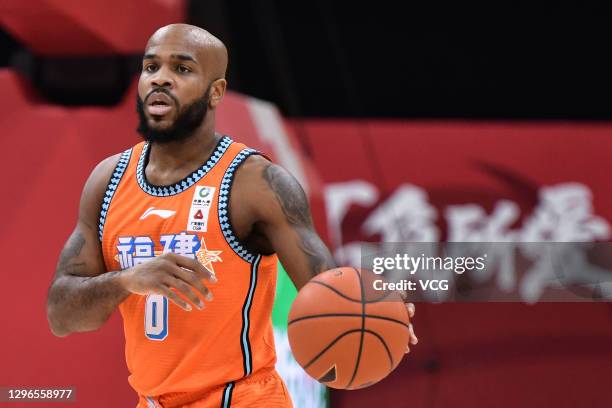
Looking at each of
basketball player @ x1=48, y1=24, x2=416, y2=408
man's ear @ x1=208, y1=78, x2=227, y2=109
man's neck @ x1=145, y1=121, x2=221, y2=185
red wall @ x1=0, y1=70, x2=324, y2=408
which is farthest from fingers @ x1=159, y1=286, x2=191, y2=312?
red wall @ x1=0, y1=70, x2=324, y2=408

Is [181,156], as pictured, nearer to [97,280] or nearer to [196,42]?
[196,42]

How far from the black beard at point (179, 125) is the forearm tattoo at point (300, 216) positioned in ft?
1.02

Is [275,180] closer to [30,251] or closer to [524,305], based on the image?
[30,251]

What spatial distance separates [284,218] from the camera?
3084mm

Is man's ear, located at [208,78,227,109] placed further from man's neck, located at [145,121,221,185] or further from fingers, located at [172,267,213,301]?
fingers, located at [172,267,213,301]

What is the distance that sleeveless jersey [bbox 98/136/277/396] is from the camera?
10.3ft

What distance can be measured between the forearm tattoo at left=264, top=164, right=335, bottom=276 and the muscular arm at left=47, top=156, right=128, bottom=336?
0.57 m

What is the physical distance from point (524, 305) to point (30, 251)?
10.5 feet

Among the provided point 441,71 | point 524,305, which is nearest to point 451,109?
point 441,71

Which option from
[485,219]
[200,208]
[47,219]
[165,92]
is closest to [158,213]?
[200,208]

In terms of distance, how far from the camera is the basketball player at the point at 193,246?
312cm

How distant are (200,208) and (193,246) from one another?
13 cm

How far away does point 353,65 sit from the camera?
652cm

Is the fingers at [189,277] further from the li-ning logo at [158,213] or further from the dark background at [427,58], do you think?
the dark background at [427,58]
